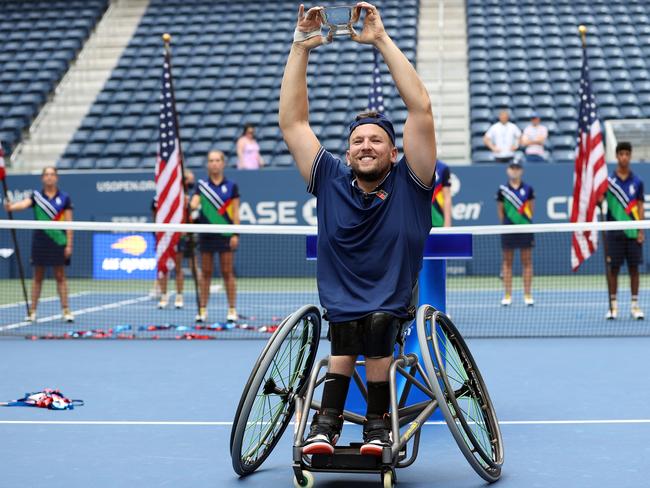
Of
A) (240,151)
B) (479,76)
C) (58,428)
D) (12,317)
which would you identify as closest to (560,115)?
(479,76)

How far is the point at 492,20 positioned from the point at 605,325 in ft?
50.2

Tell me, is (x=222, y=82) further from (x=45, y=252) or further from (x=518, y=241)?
(x=45, y=252)

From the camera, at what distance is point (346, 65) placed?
912 inches

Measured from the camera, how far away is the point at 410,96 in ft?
13.4

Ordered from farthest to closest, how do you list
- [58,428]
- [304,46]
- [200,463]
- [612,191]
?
[612,191] → [58,428] → [200,463] → [304,46]

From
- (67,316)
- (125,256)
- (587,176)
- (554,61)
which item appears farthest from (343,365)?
(554,61)

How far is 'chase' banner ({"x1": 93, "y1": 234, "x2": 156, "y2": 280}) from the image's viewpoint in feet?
44.8

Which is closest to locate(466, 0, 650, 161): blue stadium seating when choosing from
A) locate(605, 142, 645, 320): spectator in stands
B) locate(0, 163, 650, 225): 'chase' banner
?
locate(0, 163, 650, 225): 'chase' banner

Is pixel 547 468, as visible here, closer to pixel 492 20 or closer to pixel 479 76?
pixel 479 76

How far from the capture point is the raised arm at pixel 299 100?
4285 mm

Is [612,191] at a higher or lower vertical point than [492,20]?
lower

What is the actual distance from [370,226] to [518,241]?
878cm

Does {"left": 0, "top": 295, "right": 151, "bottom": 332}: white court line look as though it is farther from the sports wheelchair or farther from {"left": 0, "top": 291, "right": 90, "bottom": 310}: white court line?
the sports wheelchair

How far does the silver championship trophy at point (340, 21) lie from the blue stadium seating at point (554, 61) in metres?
14.8
